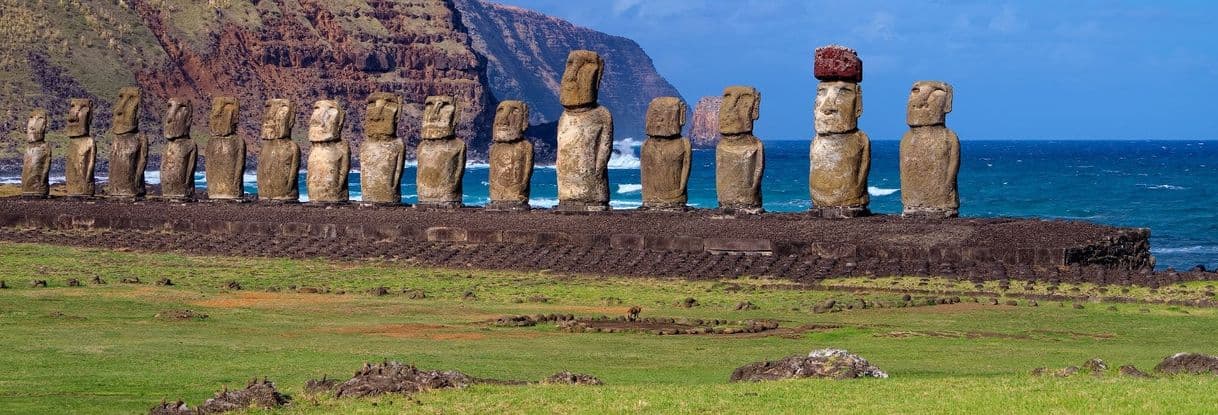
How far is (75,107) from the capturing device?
1617 inches

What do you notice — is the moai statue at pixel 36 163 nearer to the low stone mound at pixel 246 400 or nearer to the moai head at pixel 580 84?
the moai head at pixel 580 84

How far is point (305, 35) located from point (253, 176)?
2623 centimetres

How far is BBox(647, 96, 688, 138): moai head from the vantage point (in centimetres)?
3253

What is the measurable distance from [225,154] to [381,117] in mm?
4177

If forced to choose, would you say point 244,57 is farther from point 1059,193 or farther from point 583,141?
point 583,141

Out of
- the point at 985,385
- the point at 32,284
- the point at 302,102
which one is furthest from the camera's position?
the point at 302,102

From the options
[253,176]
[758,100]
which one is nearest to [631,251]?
[758,100]

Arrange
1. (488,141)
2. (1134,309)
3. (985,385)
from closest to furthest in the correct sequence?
(985,385), (1134,309), (488,141)

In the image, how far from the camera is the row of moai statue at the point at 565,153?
99.1ft

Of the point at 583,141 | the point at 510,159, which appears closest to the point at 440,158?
the point at 510,159

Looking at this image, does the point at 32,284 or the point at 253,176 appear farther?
the point at 253,176

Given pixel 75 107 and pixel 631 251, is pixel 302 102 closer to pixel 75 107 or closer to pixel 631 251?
pixel 75 107

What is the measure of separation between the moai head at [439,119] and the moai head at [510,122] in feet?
3.90

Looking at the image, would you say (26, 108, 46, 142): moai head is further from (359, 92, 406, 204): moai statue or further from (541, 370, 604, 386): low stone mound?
(541, 370, 604, 386): low stone mound
